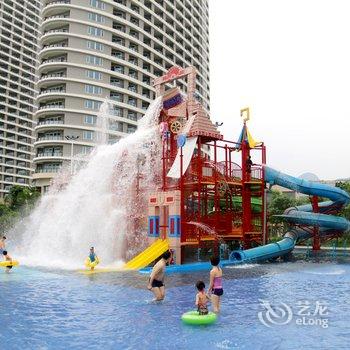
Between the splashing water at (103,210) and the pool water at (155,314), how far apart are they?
25.4 feet

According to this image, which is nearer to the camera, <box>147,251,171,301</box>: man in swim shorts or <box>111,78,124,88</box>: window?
<box>147,251,171,301</box>: man in swim shorts

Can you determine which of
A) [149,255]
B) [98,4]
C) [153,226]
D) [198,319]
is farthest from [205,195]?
[98,4]

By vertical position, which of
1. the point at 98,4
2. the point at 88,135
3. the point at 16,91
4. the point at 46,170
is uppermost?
the point at 98,4

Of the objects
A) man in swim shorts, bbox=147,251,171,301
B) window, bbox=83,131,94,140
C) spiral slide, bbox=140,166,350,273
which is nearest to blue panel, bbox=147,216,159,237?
spiral slide, bbox=140,166,350,273

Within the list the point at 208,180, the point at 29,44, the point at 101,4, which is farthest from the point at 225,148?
the point at 29,44

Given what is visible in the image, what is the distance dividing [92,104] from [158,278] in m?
59.2

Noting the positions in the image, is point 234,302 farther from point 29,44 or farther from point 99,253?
point 29,44

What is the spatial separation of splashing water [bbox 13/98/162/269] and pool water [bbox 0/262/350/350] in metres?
7.74

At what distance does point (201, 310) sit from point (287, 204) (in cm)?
3791

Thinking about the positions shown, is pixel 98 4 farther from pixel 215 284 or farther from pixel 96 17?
pixel 215 284

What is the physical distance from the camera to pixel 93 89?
69.9 m

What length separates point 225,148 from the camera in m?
29.0

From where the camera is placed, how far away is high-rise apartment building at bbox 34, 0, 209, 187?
67.6 m

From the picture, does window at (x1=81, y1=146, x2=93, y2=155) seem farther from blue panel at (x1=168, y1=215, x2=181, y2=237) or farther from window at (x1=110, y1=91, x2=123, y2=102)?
blue panel at (x1=168, y1=215, x2=181, y2=237)
